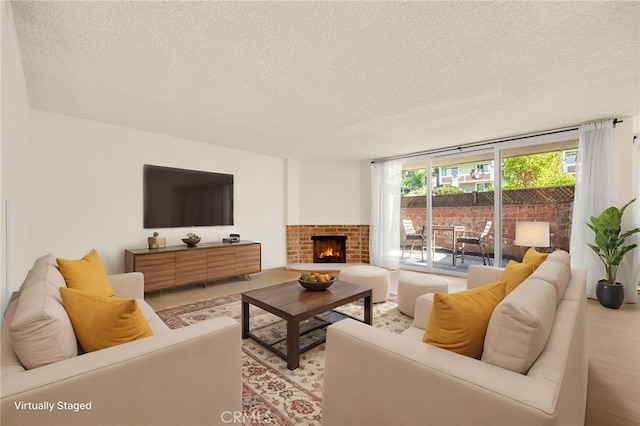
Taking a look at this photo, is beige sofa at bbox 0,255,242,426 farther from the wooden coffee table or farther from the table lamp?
the table lamp

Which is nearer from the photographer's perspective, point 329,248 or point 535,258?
point 535,258

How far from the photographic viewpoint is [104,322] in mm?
1167

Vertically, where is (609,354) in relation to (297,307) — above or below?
below

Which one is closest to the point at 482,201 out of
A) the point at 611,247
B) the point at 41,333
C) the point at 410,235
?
the point at 410,235

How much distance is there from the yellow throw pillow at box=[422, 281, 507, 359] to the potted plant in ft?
11.5

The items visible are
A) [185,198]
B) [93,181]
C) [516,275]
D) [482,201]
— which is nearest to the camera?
[516,275]

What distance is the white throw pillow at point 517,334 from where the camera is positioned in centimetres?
95

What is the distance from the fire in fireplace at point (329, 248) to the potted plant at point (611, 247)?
3.97 meters

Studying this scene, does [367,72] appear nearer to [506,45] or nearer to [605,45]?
[506,45]

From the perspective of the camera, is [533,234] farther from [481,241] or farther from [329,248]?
[329,248]

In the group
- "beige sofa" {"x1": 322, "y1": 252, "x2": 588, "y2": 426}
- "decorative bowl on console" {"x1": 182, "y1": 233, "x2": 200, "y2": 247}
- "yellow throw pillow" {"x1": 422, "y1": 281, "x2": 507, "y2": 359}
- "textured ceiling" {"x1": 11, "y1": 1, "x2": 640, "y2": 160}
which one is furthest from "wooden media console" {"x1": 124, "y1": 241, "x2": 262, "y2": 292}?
"yellow throw pillow" {"x1": 422, "y1": 281, "x2": 507, "y2": 359}

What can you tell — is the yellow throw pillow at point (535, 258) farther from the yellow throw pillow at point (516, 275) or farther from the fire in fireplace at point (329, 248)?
the fire in fireplace at point (329, 248)

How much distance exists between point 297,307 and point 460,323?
4.50 feet

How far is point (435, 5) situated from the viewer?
1626mm
